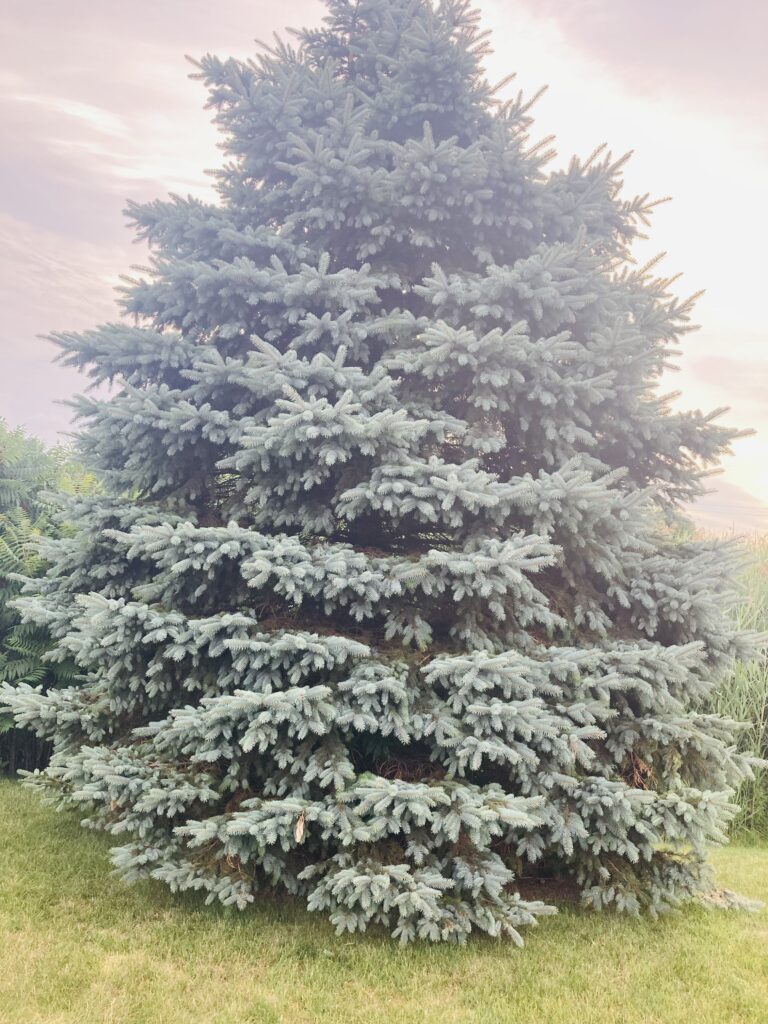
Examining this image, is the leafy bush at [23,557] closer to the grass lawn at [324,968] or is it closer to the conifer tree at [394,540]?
the conifer tree at [394,540]

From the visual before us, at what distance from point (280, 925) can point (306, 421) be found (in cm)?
314

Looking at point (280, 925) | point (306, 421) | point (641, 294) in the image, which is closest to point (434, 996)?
point (280, 925)

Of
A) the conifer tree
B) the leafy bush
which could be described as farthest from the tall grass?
the leafy bush

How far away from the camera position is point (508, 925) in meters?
3.70

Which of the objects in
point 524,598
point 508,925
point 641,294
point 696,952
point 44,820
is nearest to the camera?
point 508,925

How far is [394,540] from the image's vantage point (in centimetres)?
499

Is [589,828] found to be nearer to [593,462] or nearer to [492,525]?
[492,525]

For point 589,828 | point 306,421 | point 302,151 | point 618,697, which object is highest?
point 302,151

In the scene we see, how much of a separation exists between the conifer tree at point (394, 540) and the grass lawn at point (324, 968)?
0.82 feet

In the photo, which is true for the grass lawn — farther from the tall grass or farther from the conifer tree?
the tall grass

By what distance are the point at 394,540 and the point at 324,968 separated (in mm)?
2724

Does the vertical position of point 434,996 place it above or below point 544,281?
below

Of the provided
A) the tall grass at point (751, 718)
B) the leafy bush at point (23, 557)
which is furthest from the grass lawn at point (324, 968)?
the tall grass at point (751, 718)

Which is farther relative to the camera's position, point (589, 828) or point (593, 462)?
point (593, 462)
